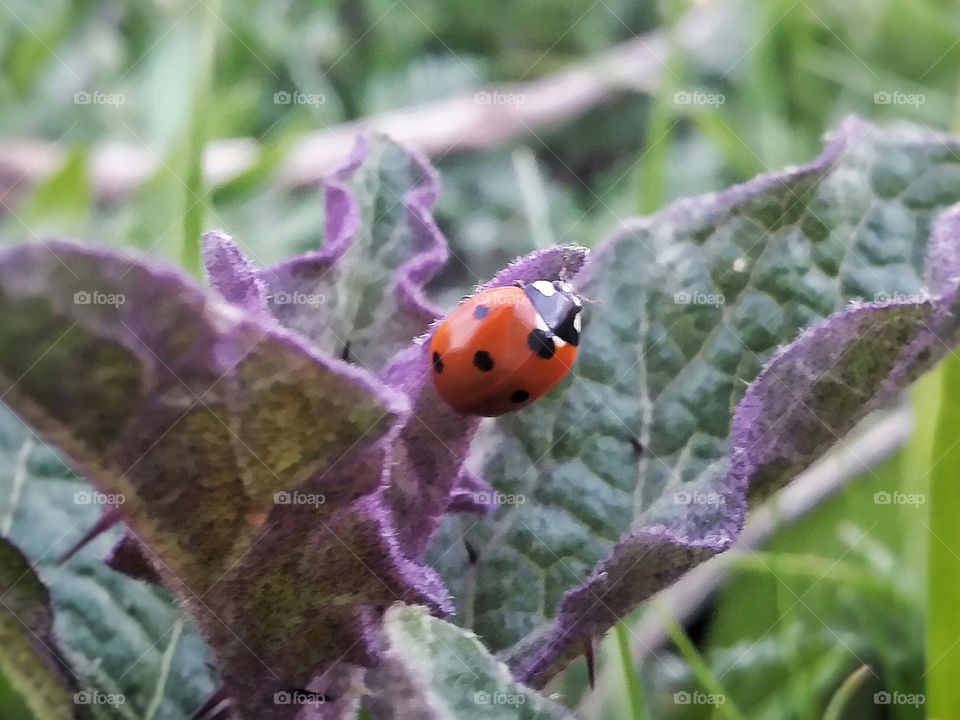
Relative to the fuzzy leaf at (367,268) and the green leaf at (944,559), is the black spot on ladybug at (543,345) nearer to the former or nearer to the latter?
the fuzzy leaf at (367,268)

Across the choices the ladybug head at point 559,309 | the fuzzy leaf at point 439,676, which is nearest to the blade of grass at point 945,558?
the ladybug head at point 559,309

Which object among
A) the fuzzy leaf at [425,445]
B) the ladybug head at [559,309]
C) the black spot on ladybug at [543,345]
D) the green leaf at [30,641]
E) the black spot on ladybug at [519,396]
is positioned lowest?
the green leaf at [30,641]

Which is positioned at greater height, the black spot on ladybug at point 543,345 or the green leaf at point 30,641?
the black spot on ladybug at point 543,345

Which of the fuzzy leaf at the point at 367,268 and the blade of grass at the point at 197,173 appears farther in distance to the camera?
the blade of grass at the point at 197,173

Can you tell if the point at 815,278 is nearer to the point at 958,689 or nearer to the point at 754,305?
the point at 754,305

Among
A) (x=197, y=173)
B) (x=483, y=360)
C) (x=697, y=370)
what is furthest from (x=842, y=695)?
(x=197, y=173)
